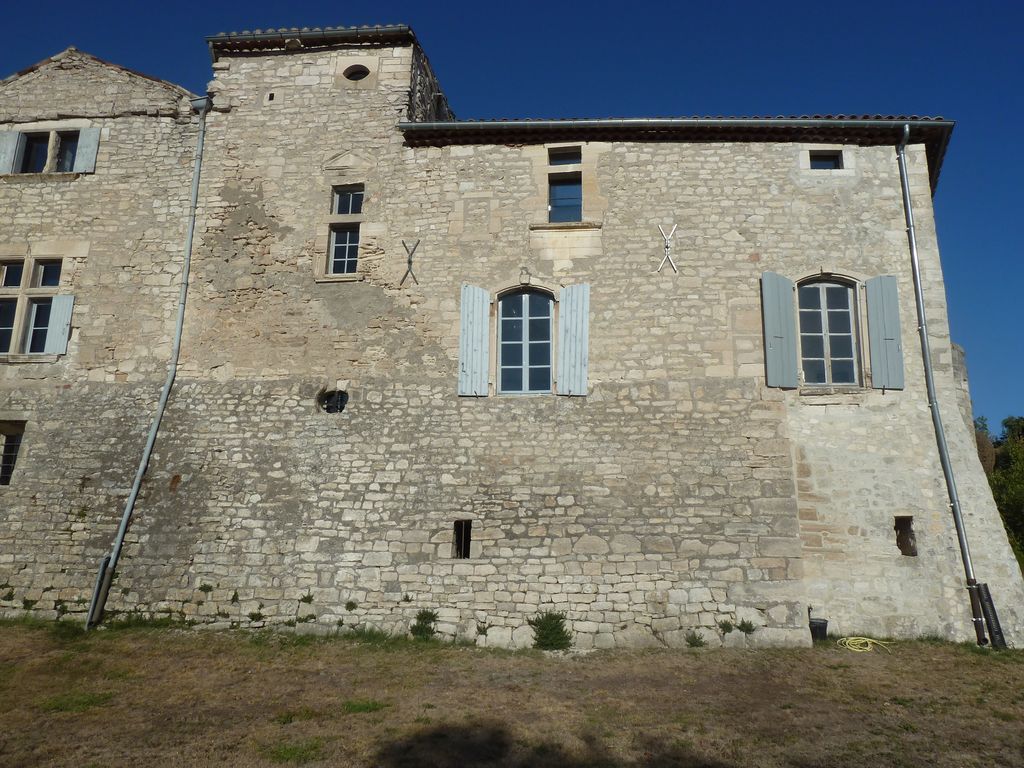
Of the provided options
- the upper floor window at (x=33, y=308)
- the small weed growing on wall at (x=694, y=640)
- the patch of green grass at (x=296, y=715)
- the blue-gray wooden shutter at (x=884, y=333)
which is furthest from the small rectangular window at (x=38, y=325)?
the blue-gray wooden shutter at (x=884, y=333)

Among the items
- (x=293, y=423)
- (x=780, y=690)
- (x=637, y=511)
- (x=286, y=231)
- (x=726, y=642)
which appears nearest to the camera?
(x=780, y=690)

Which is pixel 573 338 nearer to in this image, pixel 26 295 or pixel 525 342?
pixel 525 342

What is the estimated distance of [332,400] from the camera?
9695 millimetres

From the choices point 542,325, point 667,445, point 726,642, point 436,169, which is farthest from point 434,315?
point 726,642

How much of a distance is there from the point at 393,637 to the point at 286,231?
594cm

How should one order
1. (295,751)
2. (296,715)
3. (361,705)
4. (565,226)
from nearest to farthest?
(295,751) → (296,715) → (361,705) → (565,226)

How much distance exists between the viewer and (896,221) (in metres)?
9.85

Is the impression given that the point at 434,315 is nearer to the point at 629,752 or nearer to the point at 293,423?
the point at 293,423

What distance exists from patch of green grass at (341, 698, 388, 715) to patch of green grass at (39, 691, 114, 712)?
2.25 metres

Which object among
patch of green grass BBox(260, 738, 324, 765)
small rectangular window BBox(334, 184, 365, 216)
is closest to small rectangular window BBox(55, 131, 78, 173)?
small rectangular window BBox(334, 184, 365, 216)

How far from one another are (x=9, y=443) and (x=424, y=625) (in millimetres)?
6622

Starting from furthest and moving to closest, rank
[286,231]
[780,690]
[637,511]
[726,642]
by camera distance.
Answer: [286,231], [637,511], [726,642], [780,690]

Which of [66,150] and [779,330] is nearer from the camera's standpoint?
[779,330]

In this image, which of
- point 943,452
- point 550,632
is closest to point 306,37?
point 550,632
